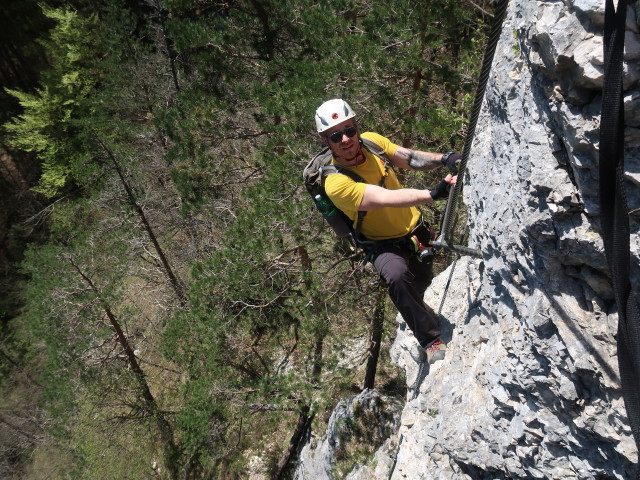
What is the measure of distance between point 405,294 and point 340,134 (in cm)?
139

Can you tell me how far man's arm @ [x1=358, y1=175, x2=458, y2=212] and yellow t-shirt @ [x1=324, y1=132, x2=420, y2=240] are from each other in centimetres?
6

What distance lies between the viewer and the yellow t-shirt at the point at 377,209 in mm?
3312

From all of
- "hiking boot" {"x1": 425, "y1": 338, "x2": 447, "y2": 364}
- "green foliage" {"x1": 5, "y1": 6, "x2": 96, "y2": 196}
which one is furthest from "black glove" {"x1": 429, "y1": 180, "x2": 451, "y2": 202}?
"green foliage" {"x1": 5, "y1": 6, "x2": 96, "y2": 196}

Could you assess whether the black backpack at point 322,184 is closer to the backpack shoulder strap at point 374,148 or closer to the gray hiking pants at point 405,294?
the backpack shoulder strap at point 374,148

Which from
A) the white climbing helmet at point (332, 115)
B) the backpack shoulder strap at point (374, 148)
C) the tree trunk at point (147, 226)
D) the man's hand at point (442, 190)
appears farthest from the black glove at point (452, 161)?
the tree trunk at point (147, 226)

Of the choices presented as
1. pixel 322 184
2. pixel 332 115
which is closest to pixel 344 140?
pixel 332 115

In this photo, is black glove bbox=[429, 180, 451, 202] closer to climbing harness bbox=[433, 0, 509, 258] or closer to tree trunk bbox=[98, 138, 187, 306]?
climbing harness bbox=[433, 0, 509, 258]

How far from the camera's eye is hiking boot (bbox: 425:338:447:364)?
3.72 m

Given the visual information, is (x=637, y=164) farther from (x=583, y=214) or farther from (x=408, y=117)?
(x=408, y=117)

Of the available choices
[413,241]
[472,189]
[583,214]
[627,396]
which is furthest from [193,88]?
[627,396]

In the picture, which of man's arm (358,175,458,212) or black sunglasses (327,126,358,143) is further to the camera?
black sunglasses (327,126,358,143)

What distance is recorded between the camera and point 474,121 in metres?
2.17

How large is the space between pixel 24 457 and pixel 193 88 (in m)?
15.6

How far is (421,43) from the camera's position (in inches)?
231
